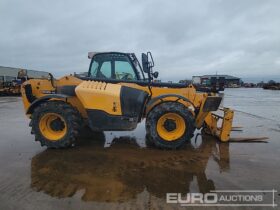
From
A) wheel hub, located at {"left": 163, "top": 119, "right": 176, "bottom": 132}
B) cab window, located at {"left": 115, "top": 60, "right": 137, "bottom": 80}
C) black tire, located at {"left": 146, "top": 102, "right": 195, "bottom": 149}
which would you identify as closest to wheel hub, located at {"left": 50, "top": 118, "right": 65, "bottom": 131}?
cab window, located at {"left": 115, "top": 60, "right": 137, "bottom": 80}

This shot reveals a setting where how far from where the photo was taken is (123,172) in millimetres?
5305

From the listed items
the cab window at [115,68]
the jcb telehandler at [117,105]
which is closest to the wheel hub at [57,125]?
the jcb telehandler at [117,105]

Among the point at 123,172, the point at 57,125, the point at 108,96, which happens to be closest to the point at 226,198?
the point at 123,172

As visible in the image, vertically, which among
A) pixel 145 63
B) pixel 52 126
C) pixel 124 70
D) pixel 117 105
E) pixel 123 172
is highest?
pixel 145 63

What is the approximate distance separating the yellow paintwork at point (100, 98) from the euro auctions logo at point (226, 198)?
3.08 m

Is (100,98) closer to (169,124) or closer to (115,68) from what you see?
(115,68)

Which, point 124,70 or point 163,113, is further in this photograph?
point 124,70

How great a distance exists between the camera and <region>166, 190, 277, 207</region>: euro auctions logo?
4043 mm

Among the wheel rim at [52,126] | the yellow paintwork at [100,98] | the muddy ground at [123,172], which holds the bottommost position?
the muddy ground at [123,172]

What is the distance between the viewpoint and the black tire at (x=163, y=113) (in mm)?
6957

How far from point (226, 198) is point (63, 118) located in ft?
14.0

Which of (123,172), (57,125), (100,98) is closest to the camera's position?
(123,172)

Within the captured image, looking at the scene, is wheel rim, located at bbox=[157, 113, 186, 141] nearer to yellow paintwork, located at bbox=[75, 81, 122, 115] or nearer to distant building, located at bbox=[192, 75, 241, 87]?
yellow paintwork, located at bbox=[75, 81, 122, 115]

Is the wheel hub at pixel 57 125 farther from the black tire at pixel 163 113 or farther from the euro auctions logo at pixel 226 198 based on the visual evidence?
the euro auctions logo at pixel 226 198
